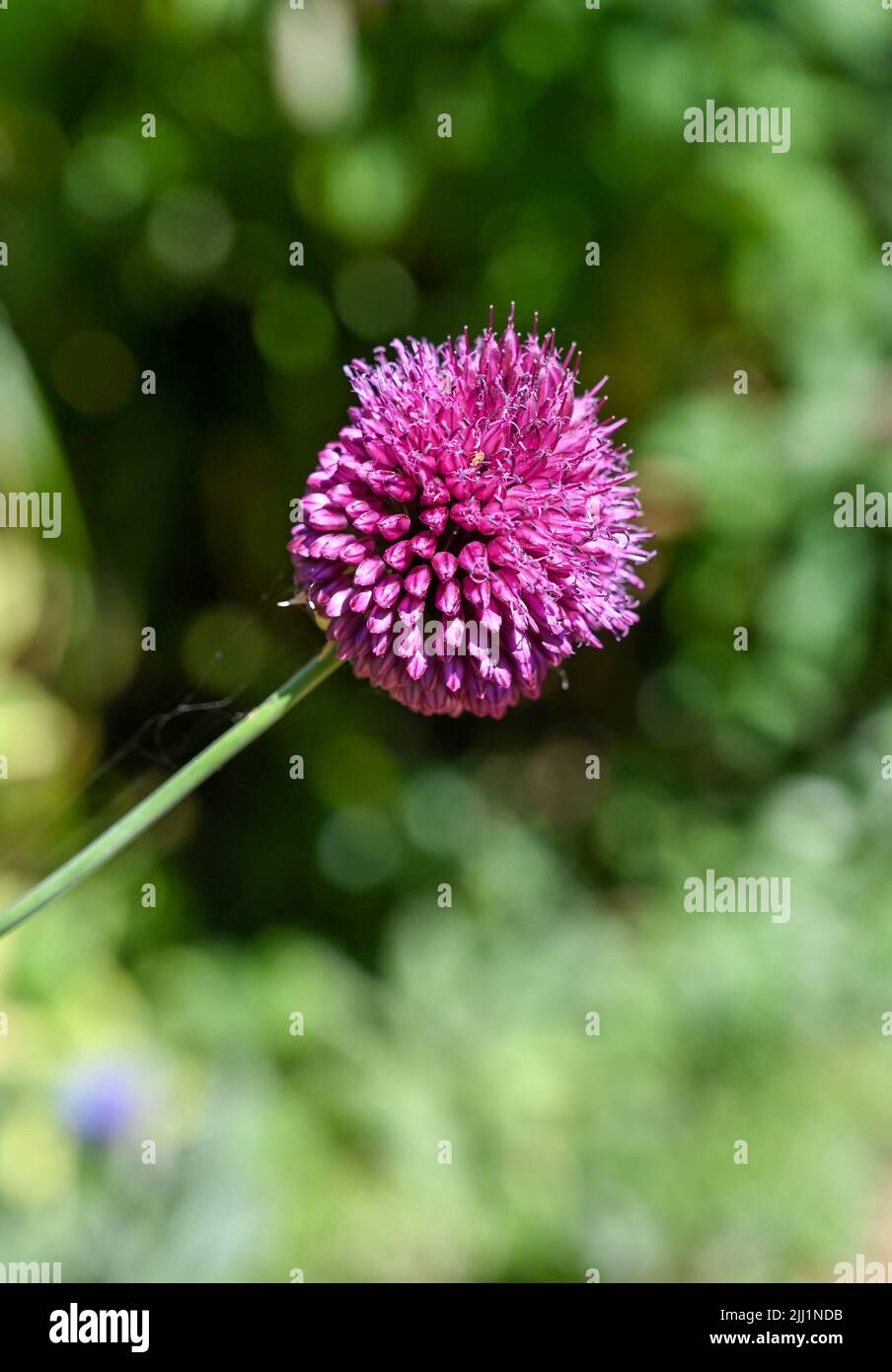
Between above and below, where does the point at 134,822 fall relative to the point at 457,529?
below

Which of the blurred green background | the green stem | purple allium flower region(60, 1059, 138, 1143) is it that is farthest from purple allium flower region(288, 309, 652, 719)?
purple allium flower region(60, 1059, 138, 1143)

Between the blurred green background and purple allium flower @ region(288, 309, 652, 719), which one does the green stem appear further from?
the blurred green background

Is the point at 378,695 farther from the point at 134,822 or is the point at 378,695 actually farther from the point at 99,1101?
the point at 134,822

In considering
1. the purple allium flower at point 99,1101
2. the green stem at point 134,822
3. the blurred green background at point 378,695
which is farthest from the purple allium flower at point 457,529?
the purple allium flower at point 99,1101

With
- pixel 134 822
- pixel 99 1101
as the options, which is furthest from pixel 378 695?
pixel 134 822

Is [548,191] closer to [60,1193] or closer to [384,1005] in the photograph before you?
[384,1005]

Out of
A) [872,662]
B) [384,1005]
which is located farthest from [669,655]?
[384,1005]
